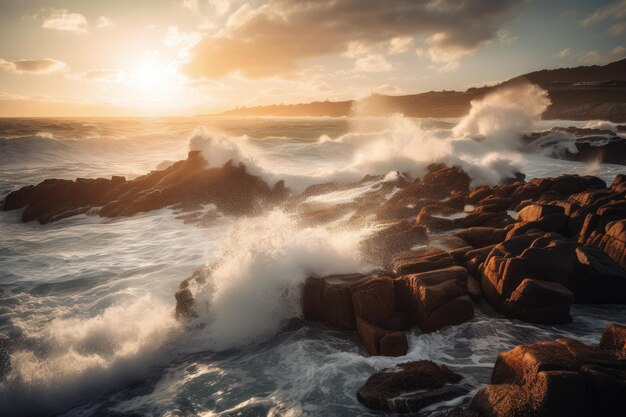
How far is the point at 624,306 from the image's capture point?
20.6 feet

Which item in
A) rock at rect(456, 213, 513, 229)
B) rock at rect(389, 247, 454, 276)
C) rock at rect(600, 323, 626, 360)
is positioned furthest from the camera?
rock at rect(456, 213, 513, 229)

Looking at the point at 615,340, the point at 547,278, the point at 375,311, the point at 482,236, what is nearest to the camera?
the point at 615,340

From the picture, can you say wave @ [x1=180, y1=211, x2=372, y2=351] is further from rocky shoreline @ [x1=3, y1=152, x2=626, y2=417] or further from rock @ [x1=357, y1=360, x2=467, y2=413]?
rock @ [x1=357, y1=360, x2=467, y2=413]

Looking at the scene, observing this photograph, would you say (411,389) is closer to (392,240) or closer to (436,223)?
(392,240)

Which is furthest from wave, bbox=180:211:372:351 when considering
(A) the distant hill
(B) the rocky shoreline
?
(A) the distant hill

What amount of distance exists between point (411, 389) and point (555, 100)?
8936 cm

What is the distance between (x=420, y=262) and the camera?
677 centimetres

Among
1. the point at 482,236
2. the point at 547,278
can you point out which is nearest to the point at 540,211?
the point at 482,236

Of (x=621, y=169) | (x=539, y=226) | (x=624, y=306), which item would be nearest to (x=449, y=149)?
(x=621, y=169)

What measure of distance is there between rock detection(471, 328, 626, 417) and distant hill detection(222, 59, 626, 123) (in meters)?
68.4

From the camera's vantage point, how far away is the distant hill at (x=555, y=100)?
6262 cm

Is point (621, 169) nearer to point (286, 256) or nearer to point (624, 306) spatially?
point (624, 306)

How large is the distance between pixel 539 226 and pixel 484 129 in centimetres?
2484

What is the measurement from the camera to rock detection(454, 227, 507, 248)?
26.5ft
